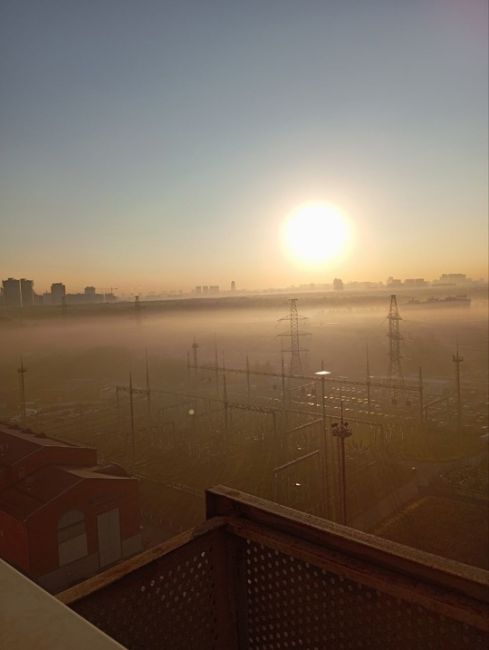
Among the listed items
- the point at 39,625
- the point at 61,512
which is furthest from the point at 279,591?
the point at 61,512

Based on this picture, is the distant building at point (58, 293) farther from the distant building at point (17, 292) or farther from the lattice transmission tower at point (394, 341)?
the lattice transmission tower at point (394, 341)

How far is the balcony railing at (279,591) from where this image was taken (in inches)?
26.5

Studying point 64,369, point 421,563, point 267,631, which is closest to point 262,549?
point 267,631

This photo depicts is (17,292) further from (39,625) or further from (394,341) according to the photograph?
(394,341)

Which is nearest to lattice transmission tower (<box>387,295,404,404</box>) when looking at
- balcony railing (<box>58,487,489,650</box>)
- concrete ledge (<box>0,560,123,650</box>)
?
balcony railing (<box>58,487,489,650</box>)

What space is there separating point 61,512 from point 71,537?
25cm

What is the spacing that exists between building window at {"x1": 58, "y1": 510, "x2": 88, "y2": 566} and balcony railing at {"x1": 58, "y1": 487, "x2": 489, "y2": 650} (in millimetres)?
3632

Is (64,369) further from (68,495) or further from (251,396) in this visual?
(68,495)

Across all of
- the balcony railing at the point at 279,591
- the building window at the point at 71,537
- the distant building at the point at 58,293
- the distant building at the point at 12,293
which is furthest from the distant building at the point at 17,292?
the balcony railing at the point at 279,591

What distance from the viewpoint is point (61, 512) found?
13.3 ft

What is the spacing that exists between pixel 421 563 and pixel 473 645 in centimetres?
12

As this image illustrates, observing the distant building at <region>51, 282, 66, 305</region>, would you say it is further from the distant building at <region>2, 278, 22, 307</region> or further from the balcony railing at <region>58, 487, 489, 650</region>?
the balcony railing at <region>58, 487, 489, 650</region>

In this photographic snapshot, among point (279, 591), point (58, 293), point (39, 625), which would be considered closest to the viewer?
point (39, 625)

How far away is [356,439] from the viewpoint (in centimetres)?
837
